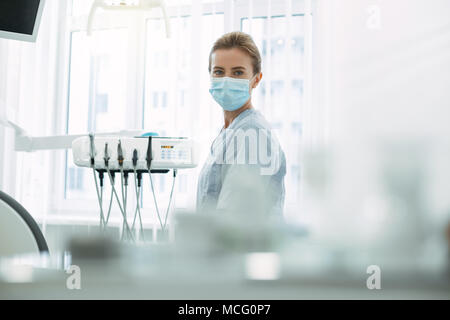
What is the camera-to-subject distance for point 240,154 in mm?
589

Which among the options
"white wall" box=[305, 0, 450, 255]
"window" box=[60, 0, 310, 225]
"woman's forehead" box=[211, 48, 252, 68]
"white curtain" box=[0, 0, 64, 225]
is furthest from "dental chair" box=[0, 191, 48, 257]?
"woman's forehead" box=[211, 48, 252, 68]

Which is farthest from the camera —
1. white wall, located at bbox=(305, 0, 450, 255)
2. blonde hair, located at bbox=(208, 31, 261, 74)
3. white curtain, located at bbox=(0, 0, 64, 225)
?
blonde hair, located at bbox=(208, 31, 261, 74)

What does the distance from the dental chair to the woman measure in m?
0.25

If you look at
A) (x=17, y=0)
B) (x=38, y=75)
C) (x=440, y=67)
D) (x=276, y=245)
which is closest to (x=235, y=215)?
(x=276, y=245)

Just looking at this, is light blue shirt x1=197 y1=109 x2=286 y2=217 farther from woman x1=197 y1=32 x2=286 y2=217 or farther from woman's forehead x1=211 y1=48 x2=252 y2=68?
woman's forehead x1=211 y1=48 x2=252 y2=68

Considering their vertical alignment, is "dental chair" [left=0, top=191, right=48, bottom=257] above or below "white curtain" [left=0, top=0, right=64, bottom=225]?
below

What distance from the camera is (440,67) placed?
1.56ft

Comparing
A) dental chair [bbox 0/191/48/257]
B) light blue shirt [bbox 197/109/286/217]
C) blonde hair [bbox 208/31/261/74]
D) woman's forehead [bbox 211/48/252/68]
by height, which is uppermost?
blonde hair [bbox 208/31/261/74]

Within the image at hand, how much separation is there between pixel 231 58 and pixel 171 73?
87 cm

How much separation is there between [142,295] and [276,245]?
164 mm

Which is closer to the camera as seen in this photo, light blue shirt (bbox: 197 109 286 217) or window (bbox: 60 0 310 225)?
light blue shirt (bbox: 197 109 286 217)

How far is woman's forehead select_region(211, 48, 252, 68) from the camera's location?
34.5 inches

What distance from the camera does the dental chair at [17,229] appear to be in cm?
54

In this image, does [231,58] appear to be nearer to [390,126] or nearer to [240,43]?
[240,43]
